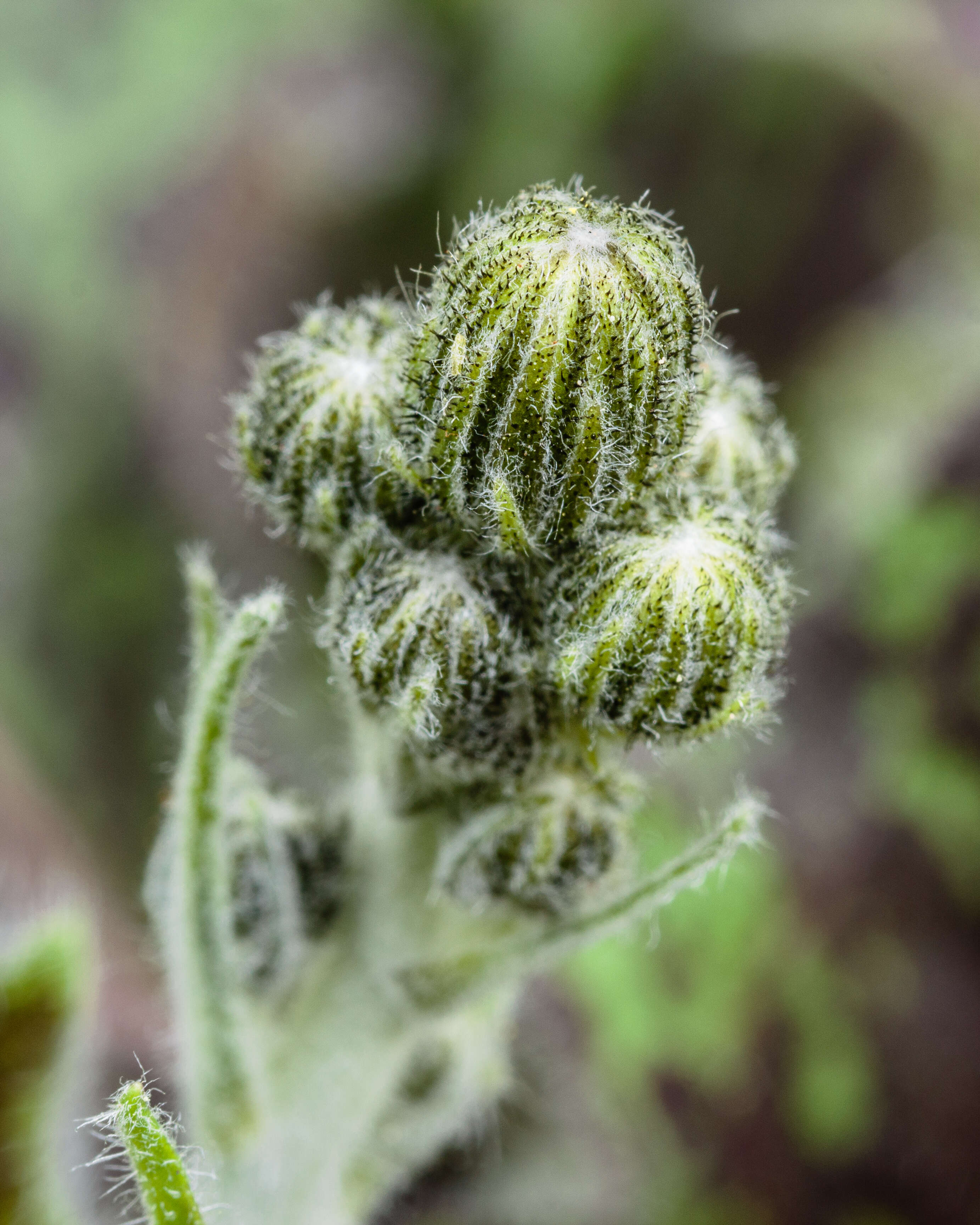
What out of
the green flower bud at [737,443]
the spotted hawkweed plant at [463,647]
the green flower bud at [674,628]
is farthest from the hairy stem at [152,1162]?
the green flower bud at [737,443]

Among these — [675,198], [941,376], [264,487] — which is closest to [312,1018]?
[264,487]

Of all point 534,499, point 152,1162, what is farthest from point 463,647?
point 152,1162

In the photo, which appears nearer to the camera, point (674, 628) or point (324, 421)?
point (674, 628)

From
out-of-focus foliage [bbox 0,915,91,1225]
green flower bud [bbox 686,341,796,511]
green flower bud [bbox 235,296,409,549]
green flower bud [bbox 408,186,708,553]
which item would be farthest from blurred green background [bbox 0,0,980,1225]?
green flower bud [bbox 408,186,708,553]

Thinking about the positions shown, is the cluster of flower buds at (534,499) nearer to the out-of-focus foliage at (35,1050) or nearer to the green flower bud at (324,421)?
the green flower bud at (324,421)

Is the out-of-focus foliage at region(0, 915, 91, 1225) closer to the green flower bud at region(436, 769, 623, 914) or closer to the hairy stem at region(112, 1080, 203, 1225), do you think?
the hairy stem at region(112, 1080, 203, 1225)

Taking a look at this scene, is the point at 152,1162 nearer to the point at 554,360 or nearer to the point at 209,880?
the point at 209,880

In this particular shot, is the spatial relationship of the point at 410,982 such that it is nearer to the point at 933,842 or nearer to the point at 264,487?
the point at 264,487
